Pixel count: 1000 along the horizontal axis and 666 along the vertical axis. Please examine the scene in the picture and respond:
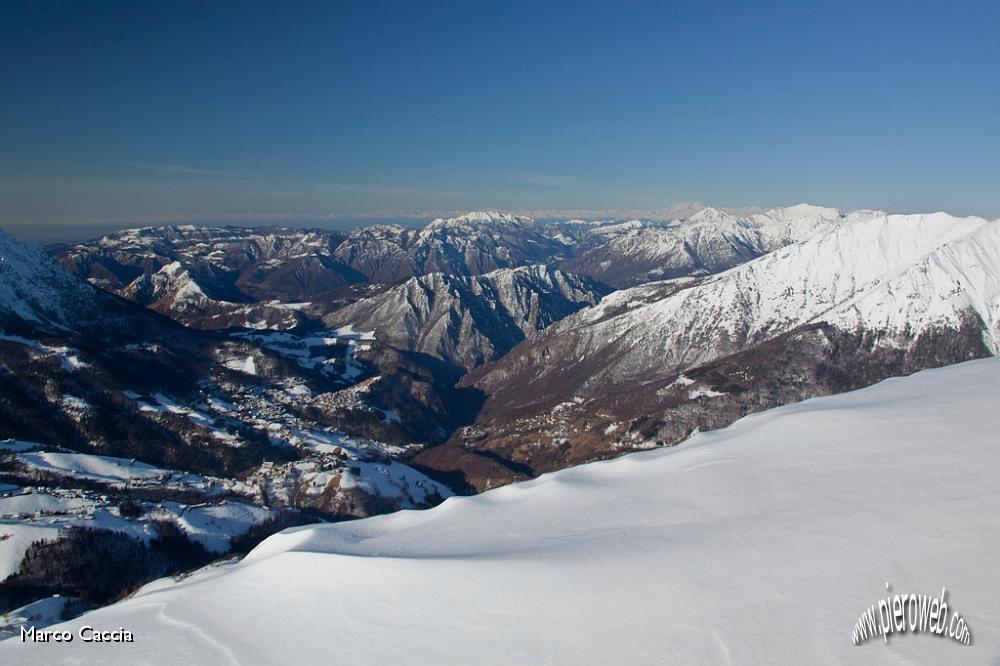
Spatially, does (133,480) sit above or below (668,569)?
below

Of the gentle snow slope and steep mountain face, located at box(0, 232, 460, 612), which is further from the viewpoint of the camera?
steep mountain face, located at box(0, 232, 460, 612)

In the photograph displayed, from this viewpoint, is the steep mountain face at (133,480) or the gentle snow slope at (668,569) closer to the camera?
the gentle snow slope at (668,569)

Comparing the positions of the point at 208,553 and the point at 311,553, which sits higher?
the point at 311,553

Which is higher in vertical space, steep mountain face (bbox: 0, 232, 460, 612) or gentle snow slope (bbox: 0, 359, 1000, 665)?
gentle snow slope (bbox: 0, 359, 1000, 665)

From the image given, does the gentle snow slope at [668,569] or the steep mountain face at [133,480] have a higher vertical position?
the gentle snow slope at [668,569]

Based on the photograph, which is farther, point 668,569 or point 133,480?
point 133,480

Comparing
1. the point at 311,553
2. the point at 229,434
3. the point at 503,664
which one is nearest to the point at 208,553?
the point at 229,434

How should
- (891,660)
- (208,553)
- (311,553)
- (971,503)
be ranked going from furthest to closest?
(208,553), (311,553), (971,503), (891,660)

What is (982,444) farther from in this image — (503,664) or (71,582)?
(71,582)
